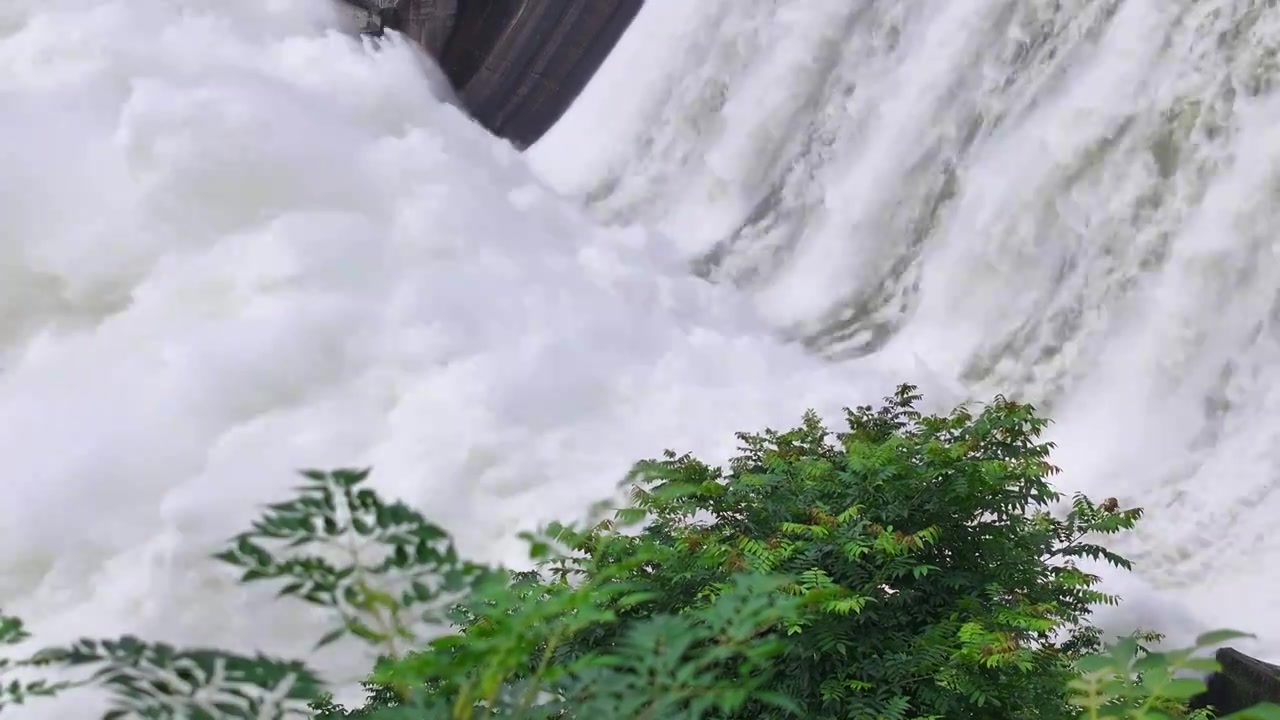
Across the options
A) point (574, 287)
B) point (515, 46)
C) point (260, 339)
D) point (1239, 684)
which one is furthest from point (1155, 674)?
point (515, 46)

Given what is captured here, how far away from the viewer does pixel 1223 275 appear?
623 centimetres

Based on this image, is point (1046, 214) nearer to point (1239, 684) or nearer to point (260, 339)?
point (1239, 684)

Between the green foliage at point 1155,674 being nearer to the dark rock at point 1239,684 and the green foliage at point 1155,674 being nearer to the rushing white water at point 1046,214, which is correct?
the dark rock at point 1239,684

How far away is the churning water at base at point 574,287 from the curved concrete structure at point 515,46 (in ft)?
7.10

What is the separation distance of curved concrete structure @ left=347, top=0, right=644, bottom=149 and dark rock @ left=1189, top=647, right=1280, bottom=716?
28.2ft

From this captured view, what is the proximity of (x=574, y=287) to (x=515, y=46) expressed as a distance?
188 inches

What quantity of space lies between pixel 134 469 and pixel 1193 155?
685cm

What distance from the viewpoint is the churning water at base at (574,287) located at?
5609mm

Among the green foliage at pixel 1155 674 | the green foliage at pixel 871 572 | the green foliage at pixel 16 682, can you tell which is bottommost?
the green foliage at pixel 1155 674

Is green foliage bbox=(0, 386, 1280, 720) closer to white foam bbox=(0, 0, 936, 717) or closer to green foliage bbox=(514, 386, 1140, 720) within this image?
green foliage bbox=(514, 386, 1140, 720)

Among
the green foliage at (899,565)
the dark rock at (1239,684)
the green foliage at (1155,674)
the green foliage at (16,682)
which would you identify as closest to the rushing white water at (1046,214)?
the dark rock at (1239,684)

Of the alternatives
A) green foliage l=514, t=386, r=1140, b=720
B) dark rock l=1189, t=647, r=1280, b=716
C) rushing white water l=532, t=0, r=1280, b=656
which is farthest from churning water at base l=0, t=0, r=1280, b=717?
green foliage l=514, t=386, r=1140, b=720

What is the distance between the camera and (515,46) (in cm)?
1116

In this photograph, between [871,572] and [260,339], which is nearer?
[871,572]
